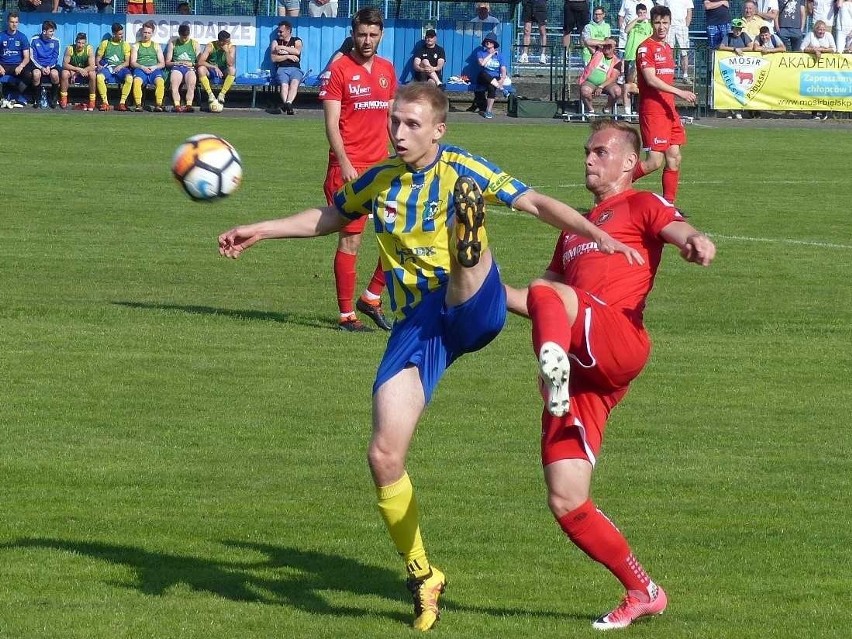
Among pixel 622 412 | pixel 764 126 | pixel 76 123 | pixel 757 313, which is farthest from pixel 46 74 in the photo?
pixel 622 412

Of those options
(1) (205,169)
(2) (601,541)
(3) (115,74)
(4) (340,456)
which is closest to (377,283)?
(4) (340,456)

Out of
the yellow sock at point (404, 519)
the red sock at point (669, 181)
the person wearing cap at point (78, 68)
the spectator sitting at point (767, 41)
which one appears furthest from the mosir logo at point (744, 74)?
the yellow sock at point (404, 519)

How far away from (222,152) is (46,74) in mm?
27533

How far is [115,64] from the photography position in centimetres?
3316

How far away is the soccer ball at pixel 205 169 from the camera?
23.0 feet

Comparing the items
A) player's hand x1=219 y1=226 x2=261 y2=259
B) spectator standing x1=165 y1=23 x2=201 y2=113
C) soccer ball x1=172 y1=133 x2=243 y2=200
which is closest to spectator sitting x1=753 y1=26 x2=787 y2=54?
spectator standing x1=165 y1=23 x2=201 y2=113

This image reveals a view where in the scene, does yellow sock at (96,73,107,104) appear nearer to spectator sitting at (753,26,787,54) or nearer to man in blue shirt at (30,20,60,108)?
man in blue shirt at (30,20,60,108)

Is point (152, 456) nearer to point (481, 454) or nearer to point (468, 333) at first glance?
point (481, 454)

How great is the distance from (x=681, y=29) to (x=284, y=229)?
31166 millimetres

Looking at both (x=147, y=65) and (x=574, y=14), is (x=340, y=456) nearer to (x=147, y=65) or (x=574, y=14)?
(x=147, y=65)

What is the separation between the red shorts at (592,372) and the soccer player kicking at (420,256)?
0.27 meters

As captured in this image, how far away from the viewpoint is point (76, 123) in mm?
29969

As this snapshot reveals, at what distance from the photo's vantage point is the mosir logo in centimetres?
3341

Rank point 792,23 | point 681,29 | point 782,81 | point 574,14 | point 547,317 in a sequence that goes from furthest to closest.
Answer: point 574,14 → point 681,29 → point 792,23 → point 782,81 → point 547,317
